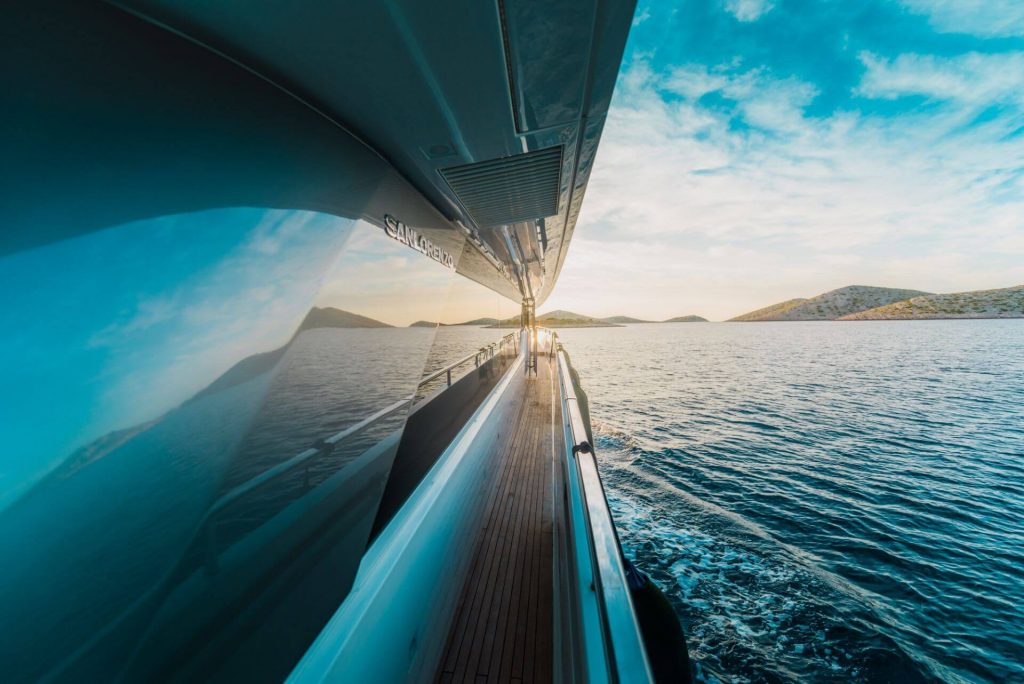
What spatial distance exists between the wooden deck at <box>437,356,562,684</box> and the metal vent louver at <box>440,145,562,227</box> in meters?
2.45

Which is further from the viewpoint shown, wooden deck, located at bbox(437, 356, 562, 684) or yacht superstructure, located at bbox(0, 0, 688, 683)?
wooden deck, located at bbox(437, 356, 562, 684)

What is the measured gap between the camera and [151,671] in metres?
0.78

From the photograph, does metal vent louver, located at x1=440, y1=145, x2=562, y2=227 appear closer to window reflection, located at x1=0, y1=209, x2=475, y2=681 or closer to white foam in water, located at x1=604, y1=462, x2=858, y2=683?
window reflection, located at x1=0, y1=209, x2=475, y2=681

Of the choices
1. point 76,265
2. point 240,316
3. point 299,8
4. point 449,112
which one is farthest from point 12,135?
point 449,112

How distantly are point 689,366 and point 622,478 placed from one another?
71.0ft

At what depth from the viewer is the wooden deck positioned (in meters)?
1.87

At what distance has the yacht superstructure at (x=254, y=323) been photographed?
0.60 m

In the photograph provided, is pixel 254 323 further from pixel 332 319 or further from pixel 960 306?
pixel 960 306

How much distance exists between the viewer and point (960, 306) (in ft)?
316

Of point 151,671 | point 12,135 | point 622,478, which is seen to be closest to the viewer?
point 12,135

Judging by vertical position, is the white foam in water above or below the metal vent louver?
below

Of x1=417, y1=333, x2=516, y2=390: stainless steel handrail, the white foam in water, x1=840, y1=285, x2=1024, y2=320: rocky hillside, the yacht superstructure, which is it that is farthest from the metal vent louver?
x1=840, y1=285, x2=1024, y2=320: rocky hillside

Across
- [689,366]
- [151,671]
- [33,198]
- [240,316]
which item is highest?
[33,198]

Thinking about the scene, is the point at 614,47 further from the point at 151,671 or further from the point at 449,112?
the point at 151,671
